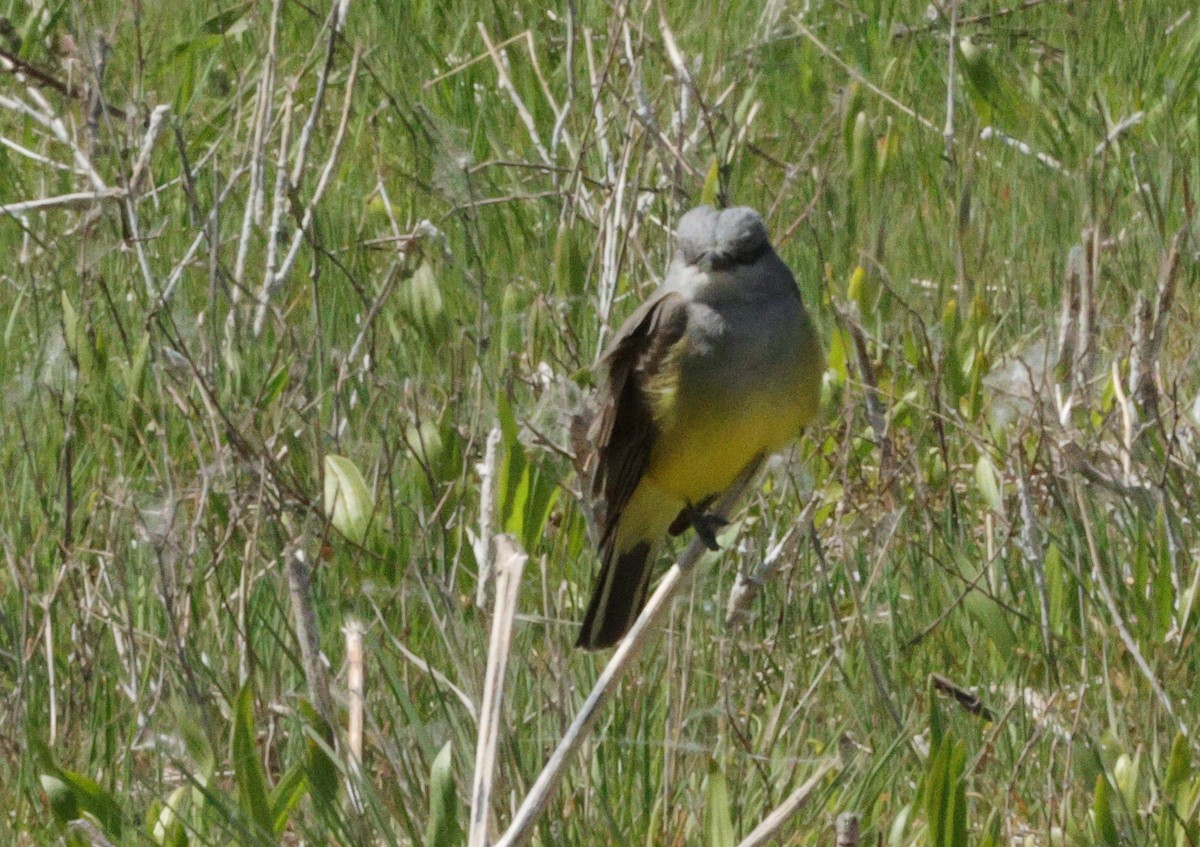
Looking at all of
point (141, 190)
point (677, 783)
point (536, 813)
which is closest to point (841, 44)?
point (141, 190)

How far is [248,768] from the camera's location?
2.67 meters

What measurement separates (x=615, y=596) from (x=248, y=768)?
3.36ft

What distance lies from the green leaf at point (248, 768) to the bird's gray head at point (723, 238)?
1.36 m

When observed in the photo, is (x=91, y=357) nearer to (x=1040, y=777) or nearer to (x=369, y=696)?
(x=369, y=696)

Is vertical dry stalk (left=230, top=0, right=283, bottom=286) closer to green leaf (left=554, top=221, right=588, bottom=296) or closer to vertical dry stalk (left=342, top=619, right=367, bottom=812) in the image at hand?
green leaf (left=554, top=221, right=588, bottom=296)

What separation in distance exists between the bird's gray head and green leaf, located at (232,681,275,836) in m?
1.36

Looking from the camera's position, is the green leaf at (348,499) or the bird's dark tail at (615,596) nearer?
the bird's dark tail at (615,596)

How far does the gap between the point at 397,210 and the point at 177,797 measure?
3034mm

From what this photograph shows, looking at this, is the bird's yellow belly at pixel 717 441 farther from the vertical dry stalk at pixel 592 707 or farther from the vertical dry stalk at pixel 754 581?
the vertical dry stalk at pixel 592 707

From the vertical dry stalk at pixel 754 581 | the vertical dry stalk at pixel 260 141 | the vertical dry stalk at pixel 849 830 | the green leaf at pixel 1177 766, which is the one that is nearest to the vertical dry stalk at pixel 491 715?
the vertical dry stalk at pixel 849 830

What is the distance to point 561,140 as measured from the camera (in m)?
5.52

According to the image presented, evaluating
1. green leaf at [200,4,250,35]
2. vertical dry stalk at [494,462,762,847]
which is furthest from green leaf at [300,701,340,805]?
green leaf at [200,4,250,35]

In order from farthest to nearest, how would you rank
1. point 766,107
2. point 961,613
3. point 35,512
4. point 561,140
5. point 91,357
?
point 766,107, point 561,140, point 91,357, point 35,512, point 961,613

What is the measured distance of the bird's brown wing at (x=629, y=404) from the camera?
143 inches
